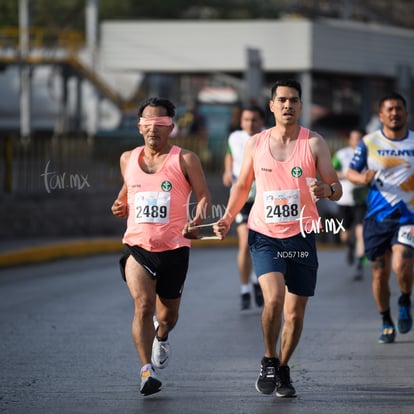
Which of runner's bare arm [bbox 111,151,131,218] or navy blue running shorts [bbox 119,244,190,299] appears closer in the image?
navy blue running shorts [bbox 119,244,190,299]

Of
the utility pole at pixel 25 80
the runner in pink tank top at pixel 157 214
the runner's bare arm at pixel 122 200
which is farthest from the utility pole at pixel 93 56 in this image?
the runner in pink tank top at pixel 157 214

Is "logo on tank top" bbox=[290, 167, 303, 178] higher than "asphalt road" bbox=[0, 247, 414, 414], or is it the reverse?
"logo on tank top" bbox=[290, 167, 303, 178]

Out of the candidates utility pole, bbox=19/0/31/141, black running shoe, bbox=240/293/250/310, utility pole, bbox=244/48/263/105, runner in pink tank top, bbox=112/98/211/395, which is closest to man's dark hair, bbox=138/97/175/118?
runner in pink tank top, bbox=112/98/211/395

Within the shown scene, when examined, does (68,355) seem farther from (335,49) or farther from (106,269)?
(335,49)

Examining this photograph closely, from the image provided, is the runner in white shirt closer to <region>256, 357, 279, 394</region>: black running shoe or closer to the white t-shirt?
the white t-shirt

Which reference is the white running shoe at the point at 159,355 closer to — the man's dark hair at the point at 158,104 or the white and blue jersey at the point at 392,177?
the man's dark hair at the point at 158,104

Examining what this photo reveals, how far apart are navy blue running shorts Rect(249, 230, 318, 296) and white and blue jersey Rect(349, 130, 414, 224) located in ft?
7.26

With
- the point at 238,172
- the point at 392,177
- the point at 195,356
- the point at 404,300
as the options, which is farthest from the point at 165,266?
the point at 238,172

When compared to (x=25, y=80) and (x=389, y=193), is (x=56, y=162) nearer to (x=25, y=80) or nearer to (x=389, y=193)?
(x=389, y=193)

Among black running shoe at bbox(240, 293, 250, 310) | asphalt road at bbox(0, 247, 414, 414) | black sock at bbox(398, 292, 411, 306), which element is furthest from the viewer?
black running shoe at bbox(240, 293, 250, 310)

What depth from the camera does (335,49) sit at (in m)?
41.4

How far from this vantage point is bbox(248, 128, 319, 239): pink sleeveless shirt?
7820 mm

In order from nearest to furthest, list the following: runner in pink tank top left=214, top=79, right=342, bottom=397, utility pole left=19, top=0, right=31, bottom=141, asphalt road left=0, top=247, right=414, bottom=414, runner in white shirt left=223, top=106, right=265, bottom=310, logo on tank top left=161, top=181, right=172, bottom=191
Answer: asphalt road left=0, top=247, right=414, bottom=414 < runner in pink tank top left=214, top=79, right=342, bottom=397 < logo on tank top left=161, top=181, right=172, bottom=191 < runner in white shirt left=223, top=106, right=265, bottom=310 < utility pole left=19, top=0, right=31, bottom=141

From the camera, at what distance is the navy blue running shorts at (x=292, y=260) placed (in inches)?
307
